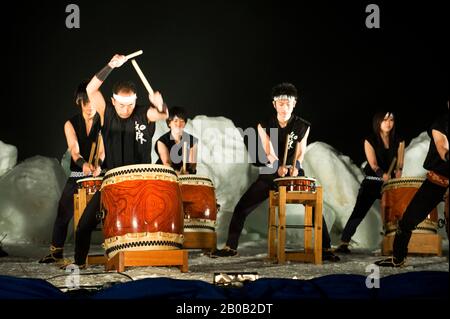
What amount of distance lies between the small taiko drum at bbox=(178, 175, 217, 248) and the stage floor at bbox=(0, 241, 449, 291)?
5.4 inches

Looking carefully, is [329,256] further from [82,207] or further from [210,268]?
[82,207]

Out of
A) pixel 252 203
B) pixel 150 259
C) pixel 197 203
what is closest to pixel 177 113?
pixel 197 203

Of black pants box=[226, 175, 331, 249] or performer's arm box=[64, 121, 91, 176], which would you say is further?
black pants box=[226, 175, 331, 249]

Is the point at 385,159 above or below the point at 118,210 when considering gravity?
above

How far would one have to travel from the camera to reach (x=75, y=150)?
483 cm

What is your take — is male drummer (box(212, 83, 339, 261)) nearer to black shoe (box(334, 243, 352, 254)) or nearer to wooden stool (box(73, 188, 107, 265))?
black shoe (box(334, 243, 352, 254))

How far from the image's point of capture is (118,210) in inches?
150

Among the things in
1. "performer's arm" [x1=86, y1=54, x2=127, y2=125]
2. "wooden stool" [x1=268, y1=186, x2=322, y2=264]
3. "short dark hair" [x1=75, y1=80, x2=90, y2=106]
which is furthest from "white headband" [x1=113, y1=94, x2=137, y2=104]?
"wooden stool" [x1=268, y1=186, x2=322, y2=264]

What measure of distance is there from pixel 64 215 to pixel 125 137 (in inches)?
41.1

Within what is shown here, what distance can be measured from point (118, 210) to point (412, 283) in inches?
77.8

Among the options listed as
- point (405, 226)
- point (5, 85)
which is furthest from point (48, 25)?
point (405, 226)

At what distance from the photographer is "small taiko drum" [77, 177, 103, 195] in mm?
4457
